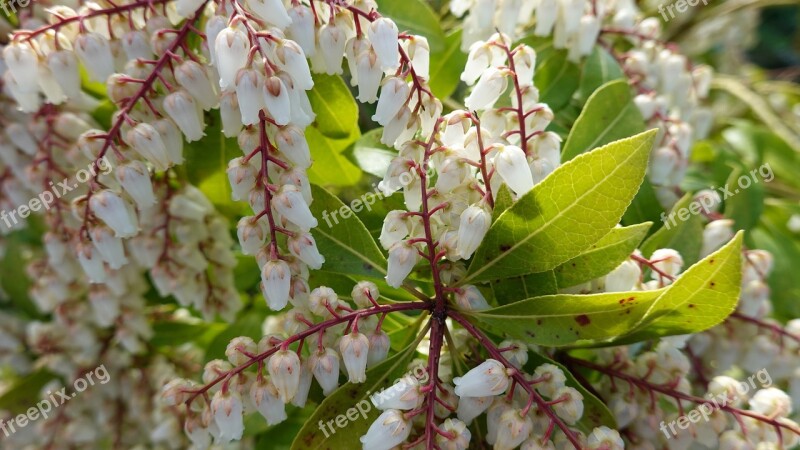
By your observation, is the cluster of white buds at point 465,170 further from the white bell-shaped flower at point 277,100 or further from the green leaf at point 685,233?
the green leaf at point 685,233

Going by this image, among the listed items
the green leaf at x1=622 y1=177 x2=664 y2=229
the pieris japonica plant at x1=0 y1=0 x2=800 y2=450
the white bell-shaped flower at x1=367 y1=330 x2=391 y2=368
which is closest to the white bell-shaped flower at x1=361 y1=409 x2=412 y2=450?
the pieris japonica plant at x1=0 y1=0 x2=800 y2=450

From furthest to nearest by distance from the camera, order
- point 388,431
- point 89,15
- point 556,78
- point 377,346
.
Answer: point 556,78, point 89,15, point 377,346, point 388,431

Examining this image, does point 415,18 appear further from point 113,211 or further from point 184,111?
point 113,211

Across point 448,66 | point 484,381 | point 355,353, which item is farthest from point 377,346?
point 448,66

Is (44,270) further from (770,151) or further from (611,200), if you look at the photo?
(770,151)

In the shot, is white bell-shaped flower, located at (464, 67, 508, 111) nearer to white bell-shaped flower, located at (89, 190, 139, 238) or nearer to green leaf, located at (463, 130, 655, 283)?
green leaf, located at (463, 130, 655, 283)

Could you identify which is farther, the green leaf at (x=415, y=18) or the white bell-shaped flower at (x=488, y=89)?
the green leaf at (x=415, y=18)

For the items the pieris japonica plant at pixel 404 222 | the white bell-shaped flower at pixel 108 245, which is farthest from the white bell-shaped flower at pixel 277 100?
the white bell-shaped flower at pixel 108 245
